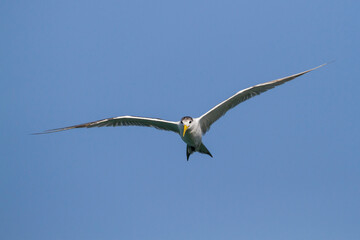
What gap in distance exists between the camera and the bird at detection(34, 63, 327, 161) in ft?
47.4

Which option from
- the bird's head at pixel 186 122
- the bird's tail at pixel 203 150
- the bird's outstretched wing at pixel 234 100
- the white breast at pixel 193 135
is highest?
the bird's outstretched wing at pixel 234 100

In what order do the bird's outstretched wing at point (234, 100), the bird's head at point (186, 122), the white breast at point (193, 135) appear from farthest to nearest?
the white breast at point (193, 135)
the bird's head at point (186, 122)
the bird's outstretched wing at point (234, 100)

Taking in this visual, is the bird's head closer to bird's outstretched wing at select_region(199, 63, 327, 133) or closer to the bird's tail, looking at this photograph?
bird's outstretched wing at select_region(199, 63, 327, 133)

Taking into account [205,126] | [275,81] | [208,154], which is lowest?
[208,154]

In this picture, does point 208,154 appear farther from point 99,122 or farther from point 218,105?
point 99,122

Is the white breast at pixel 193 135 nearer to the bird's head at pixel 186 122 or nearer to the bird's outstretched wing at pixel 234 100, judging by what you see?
the bird's head at pixel 186 122

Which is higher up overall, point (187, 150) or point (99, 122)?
point (99, 122)

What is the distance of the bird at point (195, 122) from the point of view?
14.5 meters

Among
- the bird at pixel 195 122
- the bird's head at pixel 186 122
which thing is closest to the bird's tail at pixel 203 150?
the bird at pixel 195 122

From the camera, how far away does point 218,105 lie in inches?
579

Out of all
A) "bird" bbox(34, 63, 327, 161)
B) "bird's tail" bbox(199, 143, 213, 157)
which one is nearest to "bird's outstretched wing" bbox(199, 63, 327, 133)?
"bird" bbox(34, 63, 327, 161)

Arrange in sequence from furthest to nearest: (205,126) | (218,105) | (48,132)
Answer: (205,126) < (218,105) < (48,132)

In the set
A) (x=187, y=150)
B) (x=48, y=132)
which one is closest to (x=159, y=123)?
(x=187, y=150)

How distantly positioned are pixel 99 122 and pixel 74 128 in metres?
1.02
